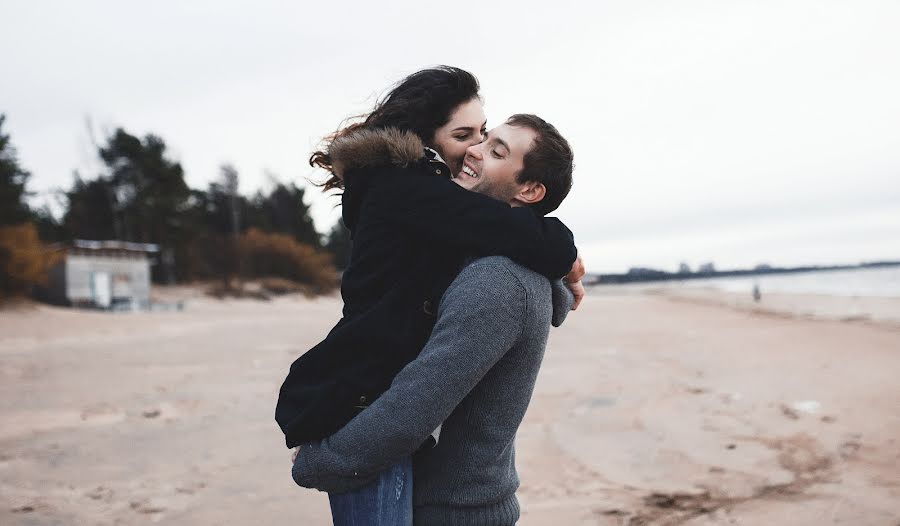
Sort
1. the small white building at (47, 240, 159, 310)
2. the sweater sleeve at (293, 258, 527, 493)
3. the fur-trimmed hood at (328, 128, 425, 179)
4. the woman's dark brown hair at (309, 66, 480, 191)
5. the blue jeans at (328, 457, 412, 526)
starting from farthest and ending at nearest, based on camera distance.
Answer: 1. the small white building at (47, 240, 159, 310)
2. the woman's dark brown hair at (309, 66, 480, 191)
3. the fur-trimmed hood at (328, 128, 425, 179)
4. the blue jeans at (328, 457, 412, 526)
5. the sweater sleeve at (293, 258, 527, 493)

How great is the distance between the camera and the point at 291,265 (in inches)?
1299

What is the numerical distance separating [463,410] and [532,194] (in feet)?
1.76

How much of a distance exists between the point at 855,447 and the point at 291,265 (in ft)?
102

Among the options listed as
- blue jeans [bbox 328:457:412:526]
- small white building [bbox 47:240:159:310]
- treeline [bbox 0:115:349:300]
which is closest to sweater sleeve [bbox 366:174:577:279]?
blue jeans [bbox 328:457:412:526]

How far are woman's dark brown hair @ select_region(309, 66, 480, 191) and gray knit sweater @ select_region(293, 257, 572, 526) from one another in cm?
62

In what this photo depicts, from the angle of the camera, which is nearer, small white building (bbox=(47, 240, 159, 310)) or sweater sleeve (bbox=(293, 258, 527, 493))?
sweater sleeve (bbox=(293, 258, 527, 493))

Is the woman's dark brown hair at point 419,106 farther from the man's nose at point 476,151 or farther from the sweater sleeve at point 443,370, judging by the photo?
the sweater sleeve at point 443,370

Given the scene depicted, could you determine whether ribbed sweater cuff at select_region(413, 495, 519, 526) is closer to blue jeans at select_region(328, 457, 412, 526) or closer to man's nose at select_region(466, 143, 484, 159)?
blue jeans at select_region(328, 457, 412, 526)

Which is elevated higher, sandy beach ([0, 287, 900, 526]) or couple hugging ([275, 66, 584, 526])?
couple hugging ([275, 66, 584, 526])

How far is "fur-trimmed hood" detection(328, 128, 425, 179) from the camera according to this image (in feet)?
4.75

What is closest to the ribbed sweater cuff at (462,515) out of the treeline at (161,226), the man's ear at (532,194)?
the man's ear at (532,194)

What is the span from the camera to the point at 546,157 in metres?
1.45

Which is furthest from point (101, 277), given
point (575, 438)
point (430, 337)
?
point (430, 337)

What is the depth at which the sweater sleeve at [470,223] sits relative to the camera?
1271 millimetres
